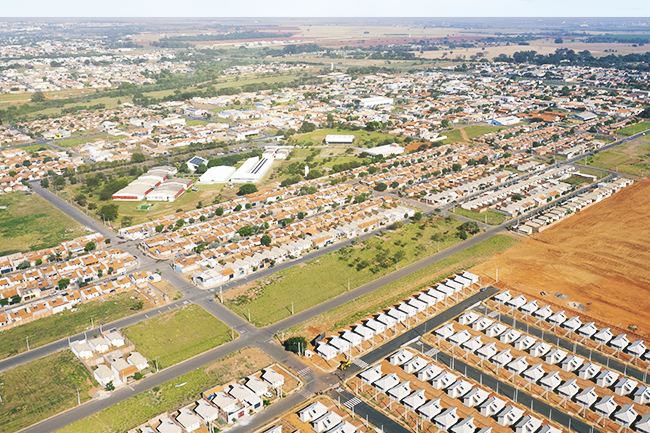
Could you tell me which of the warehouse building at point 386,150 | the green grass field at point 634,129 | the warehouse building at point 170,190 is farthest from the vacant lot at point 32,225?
the green grass field at point 634,129

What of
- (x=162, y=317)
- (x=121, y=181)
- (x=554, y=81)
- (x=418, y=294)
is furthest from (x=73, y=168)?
(x=554, y=81)

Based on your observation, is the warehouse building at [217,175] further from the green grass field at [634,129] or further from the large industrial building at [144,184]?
the green grass field at [634,129]

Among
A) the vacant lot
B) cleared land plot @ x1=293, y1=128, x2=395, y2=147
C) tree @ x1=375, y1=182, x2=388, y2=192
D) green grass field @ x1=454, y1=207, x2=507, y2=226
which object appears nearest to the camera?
the vacant lot

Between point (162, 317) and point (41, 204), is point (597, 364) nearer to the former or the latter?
point (162, 317)

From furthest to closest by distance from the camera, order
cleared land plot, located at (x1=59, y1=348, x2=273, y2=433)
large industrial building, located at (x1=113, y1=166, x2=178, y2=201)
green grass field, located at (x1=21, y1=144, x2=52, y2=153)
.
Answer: green grass field, located at (x1=21, y1=144, x2=52, y2=153) < large industrial building, located at (x1=113, y1=166, x2=178, y2=201) < cleared land plot, located at (x1=59, y1=348, x2=273, y2=433)

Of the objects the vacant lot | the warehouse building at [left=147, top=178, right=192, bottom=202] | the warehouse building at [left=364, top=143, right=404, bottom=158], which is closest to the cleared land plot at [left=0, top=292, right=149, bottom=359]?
the vacant lot

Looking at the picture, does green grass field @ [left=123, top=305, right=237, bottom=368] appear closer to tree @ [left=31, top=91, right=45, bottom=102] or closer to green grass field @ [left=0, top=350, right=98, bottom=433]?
green grass field @ [left=0, top=350, right=98, bottom=433]

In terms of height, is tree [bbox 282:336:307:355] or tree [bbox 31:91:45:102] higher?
tree [bbox 31:91:45:102]

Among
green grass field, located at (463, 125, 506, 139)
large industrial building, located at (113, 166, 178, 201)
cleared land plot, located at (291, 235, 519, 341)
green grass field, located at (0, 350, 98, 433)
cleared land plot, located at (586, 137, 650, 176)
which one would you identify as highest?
green grass field, located at (463, 125, 506, 139)
